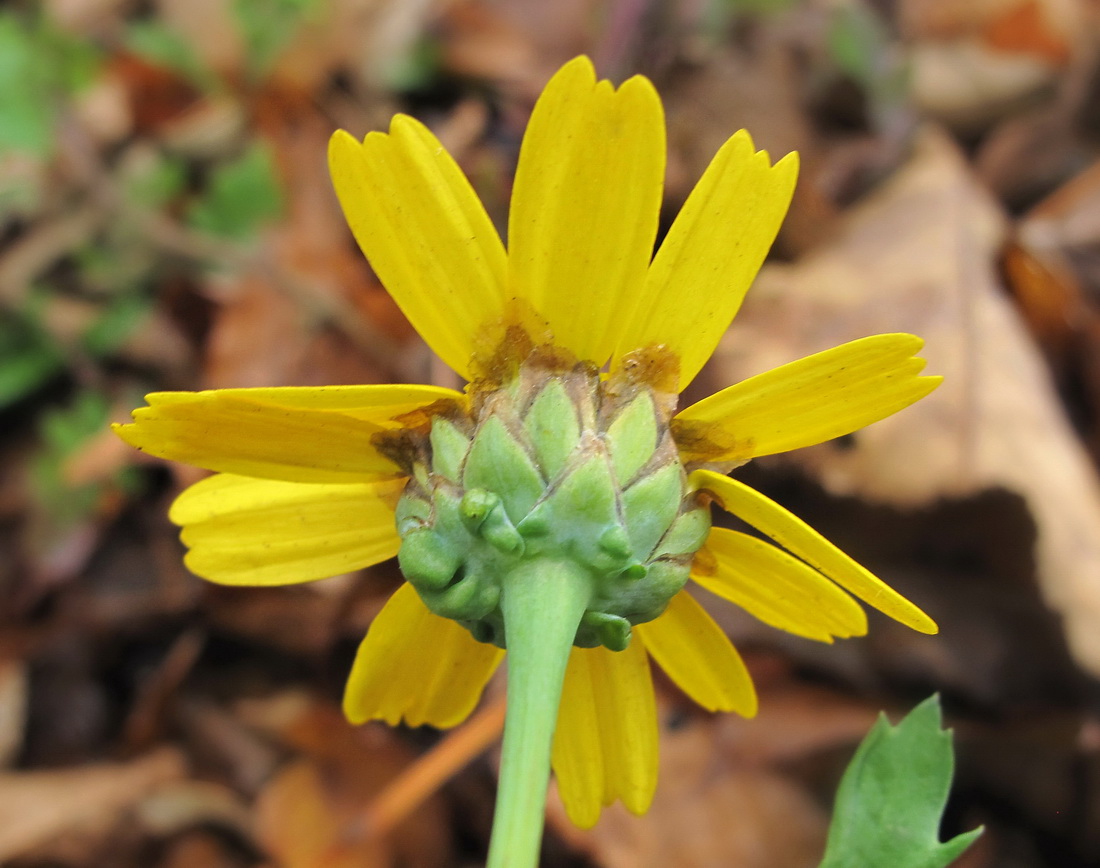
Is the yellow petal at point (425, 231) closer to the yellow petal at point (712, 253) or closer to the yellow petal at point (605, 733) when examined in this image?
the yellow petal at point (712, 253)

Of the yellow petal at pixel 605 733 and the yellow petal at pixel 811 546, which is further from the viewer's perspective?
the yellow petal at pixel 605 733

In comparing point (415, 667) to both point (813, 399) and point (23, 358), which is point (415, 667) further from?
point (23, 358)

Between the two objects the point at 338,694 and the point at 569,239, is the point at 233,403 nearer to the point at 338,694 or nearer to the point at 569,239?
the point at 569,239

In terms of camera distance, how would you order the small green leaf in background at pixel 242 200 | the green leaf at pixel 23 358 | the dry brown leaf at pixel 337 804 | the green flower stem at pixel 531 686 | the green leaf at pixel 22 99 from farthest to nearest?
the small green leaf in background at pixel 242 200, the green leaf at pixel 23 358, the green leaf at pixel 22 99, the dry brown leaf at pixel 337 804, the green flower stem at pixel 531 686

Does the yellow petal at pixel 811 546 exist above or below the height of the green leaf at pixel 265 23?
below

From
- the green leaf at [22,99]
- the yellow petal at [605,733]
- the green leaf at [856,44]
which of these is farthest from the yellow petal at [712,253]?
the green leaf at [856,44]

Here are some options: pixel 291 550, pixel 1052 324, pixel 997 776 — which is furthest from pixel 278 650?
pixel 1052 324

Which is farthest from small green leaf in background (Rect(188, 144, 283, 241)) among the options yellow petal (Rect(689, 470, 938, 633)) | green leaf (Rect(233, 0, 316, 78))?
yellow petal (Rect(689, 470, 938, 633))

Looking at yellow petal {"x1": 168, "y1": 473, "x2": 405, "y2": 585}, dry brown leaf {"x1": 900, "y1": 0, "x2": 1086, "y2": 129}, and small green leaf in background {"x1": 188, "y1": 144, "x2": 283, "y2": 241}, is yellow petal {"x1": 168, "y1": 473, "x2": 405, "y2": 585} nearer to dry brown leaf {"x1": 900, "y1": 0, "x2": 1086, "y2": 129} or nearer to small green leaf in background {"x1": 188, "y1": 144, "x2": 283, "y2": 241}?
small green leaf in background {"x1": 188, "y1": 144, "x2": 283, "y2": 241}
